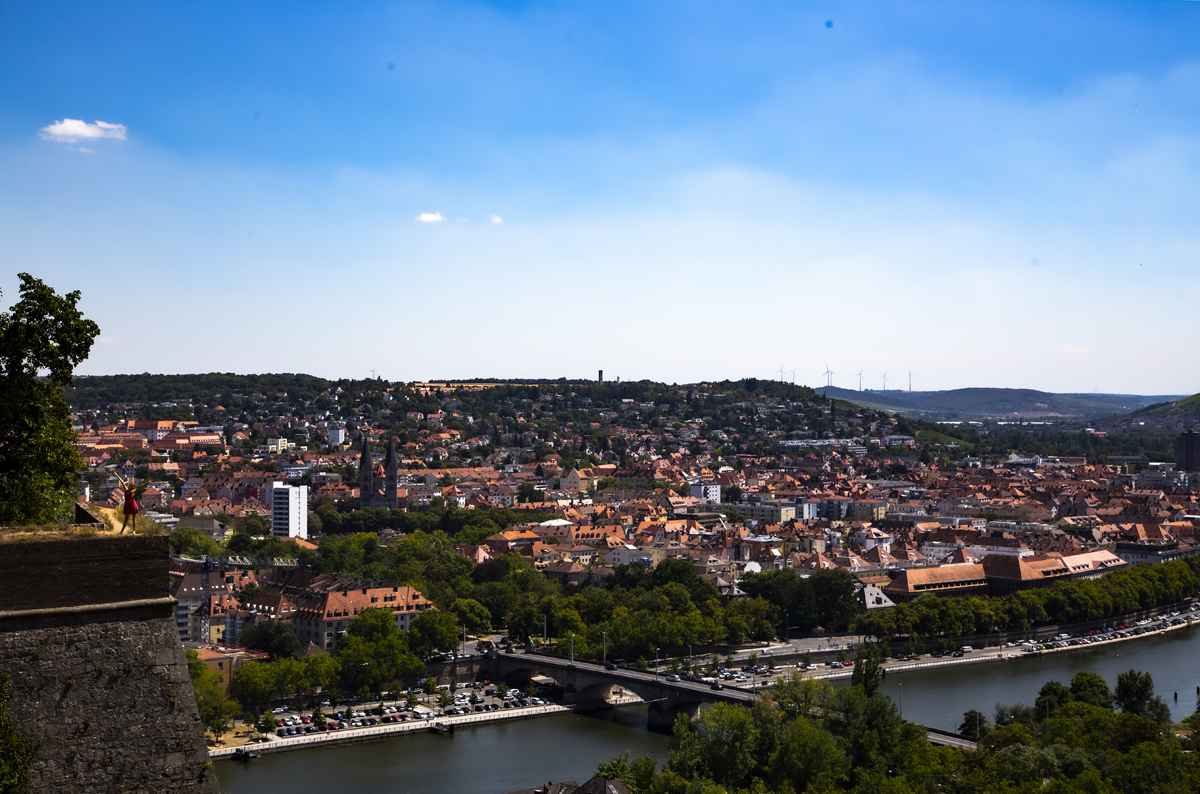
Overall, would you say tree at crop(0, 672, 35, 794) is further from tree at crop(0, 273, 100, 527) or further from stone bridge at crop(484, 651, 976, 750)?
stone bridge at crop(484, 651, 976, 750)

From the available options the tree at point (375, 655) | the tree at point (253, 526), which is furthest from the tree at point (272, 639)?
the tree at point (253, 526)

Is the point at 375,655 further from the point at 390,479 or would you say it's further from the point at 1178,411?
the point at 1178,411

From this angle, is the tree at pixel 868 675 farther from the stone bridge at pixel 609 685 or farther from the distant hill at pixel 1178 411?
the distant hill at pixel 1178 411

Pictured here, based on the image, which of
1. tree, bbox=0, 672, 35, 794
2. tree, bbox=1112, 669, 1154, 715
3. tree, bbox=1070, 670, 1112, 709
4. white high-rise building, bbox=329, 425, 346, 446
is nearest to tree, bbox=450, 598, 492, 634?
tree, bbox=1070, 670, 1112, 709

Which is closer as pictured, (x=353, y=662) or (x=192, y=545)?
(x=353, y=662)

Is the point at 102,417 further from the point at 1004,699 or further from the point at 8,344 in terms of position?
the point at 8,344

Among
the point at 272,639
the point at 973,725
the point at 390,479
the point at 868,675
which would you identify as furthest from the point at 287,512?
the point at 973,725

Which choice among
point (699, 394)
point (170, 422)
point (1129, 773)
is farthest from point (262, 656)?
point (699, 394)
